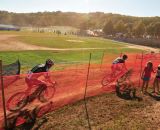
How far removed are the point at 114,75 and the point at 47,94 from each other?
497 cm

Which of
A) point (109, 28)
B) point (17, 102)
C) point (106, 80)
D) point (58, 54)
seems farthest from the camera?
point (109, 28)

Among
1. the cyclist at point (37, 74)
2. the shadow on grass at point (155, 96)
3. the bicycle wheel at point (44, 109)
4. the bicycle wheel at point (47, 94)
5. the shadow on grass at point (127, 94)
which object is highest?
the cyclist at point (37, 74)

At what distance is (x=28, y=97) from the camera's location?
9453 millimetres

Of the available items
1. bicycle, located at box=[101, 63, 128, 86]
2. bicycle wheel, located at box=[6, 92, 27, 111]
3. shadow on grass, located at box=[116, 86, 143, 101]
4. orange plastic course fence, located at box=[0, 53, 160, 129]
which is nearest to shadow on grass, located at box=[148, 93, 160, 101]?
shadow on grass, located at box=[116, 86, 143, 101]

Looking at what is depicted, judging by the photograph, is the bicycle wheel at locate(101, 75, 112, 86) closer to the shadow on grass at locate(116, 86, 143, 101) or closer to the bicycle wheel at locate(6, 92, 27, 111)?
the shadow on grass at locate(116, 86, 143, 101)

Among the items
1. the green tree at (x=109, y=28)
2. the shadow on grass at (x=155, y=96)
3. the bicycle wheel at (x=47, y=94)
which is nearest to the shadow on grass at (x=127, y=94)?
the shadow on grass at (x=155, y=96)

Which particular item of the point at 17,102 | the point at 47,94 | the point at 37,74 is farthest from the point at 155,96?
the point at 17,102

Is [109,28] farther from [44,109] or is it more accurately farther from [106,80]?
[44,109]

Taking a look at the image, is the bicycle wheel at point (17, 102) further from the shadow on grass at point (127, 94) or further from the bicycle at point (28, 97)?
the shadow on grass at point (127, 94)

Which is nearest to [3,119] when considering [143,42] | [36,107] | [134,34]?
[36,107]

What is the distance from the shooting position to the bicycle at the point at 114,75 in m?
13.6

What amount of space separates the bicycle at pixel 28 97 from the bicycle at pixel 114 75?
3.98 meters

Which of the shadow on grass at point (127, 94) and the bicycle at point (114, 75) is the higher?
the bicycle at point (114, 75)

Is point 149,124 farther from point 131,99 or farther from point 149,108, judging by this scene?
point 131,99
